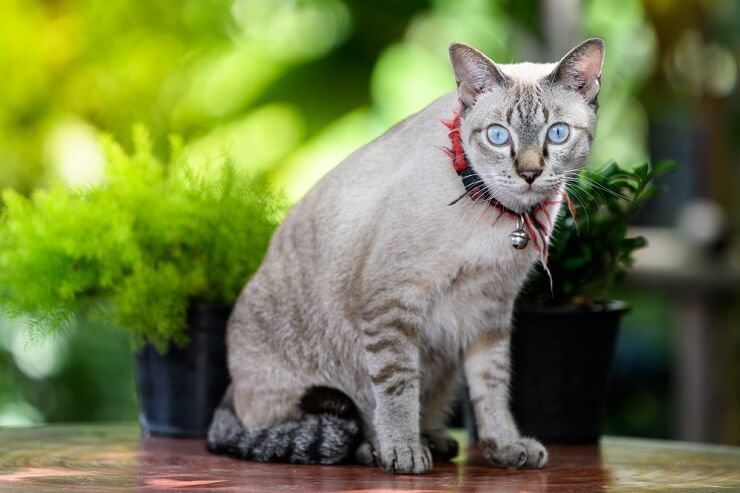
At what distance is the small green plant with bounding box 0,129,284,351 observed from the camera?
2031mm

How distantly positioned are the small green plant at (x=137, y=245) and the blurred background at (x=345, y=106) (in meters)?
2.16

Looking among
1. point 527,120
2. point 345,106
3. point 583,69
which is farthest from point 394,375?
point 345,106

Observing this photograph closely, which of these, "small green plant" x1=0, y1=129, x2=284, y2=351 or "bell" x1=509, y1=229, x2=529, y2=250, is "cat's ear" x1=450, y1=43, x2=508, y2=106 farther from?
"small green plant" x1=0, y1=129, x2=284, y2=351

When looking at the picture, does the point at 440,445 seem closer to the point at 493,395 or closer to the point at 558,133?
the point at 493,395

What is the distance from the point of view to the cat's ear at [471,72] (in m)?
1.69

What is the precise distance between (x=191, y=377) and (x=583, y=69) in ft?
3.35

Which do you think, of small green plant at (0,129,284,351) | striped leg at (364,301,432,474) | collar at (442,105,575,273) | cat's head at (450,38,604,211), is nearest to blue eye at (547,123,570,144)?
cat's head at (450,38,604,211)

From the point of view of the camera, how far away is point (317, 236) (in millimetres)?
1944

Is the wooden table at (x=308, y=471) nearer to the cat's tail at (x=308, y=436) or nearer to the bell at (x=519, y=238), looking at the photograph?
the cat's tail at (x=308, y=436)

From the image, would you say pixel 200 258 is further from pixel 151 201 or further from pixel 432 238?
pixel 432 238

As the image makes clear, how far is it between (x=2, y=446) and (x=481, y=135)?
1065 mm

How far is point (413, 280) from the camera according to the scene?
176 cm

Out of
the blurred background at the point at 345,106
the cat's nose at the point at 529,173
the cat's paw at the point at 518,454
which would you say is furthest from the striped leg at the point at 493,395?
the blurred background at the point at 345,106

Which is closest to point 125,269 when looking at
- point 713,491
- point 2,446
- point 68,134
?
point 2,446
